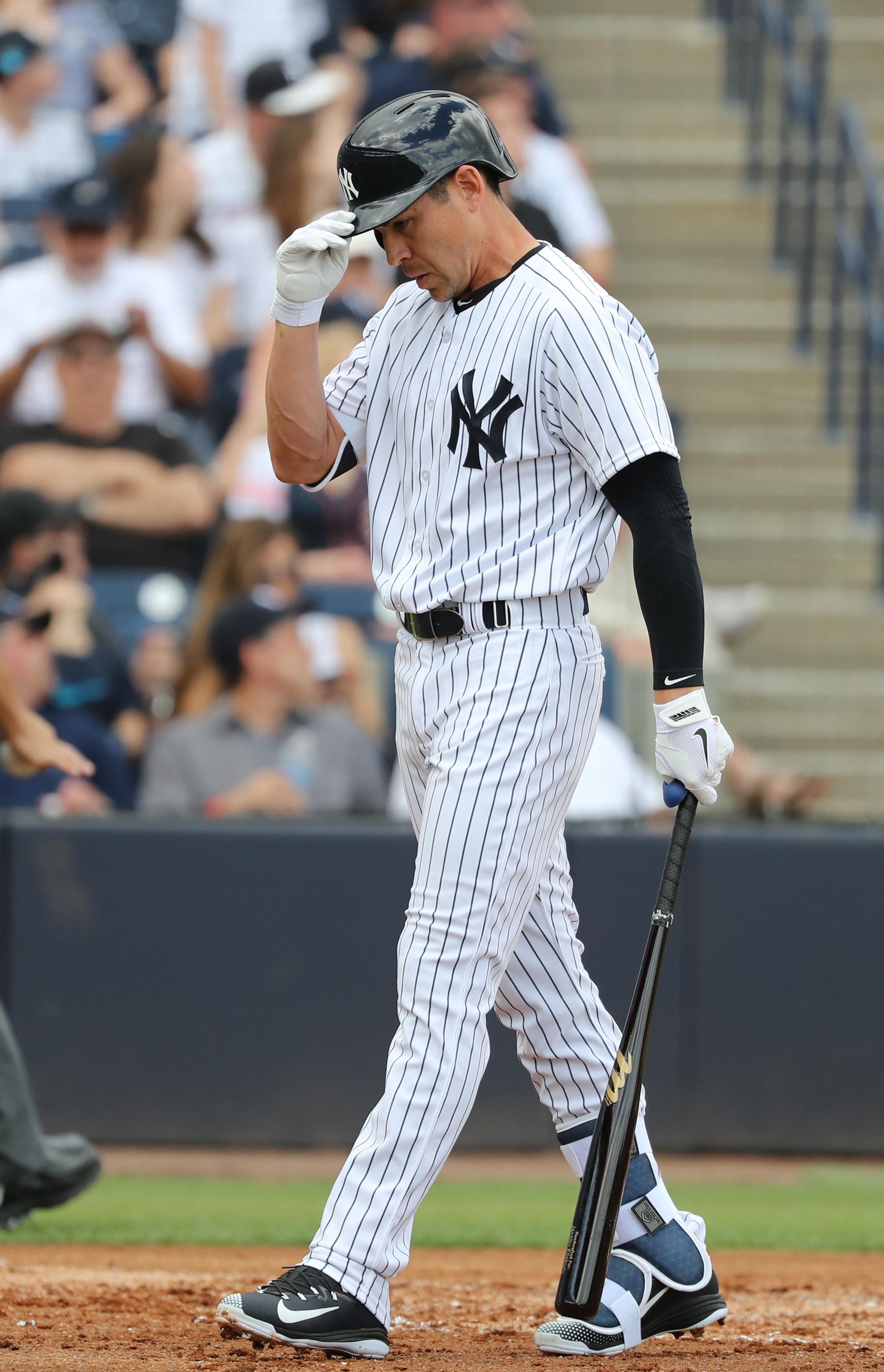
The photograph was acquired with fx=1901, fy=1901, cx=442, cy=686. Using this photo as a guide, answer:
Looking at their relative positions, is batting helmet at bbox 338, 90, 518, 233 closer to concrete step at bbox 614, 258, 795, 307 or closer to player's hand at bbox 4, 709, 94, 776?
player's hand at bbox 4, 709, 94, 776

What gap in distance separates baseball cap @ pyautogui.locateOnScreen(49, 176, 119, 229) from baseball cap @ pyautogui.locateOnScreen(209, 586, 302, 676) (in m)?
2.52

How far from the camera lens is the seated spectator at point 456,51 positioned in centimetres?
924

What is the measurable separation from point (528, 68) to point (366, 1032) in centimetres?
551

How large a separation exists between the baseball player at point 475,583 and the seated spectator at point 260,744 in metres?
3.22

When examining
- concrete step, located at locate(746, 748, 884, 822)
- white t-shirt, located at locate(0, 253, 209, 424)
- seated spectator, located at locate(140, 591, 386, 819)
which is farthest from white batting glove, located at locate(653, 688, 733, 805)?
white t-shirt, located at locate(0, 253, 209, 424)

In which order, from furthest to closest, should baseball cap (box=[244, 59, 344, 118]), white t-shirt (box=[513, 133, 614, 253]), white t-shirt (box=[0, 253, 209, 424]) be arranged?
white t-shirt (box=[513, 133, 614, 253]) < baseball cap (box=[244, 59, 344, 118]) < white t-shirt (box=[0, 253, 209, 424])

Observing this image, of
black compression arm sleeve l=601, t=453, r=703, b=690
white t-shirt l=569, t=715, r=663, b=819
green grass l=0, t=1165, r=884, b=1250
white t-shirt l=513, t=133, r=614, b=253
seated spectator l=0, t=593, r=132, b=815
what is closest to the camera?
black compression arm sleeve l=601, t=453, r=703, b=690

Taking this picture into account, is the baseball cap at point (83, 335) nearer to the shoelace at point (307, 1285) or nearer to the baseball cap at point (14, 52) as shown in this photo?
the baseball cap at point (14, 52)

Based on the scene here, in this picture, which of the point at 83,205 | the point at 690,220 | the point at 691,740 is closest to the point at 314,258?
the point at 691,740

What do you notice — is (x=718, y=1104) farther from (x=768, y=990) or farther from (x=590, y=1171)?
(x=590, y=1171)

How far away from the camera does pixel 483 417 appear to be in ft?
9.75

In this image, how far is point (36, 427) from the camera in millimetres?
7688

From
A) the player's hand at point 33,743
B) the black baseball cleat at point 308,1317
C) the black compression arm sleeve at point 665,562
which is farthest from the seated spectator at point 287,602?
the black baseball cleat at point 308,1317

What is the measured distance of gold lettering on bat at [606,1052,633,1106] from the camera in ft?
9.87
